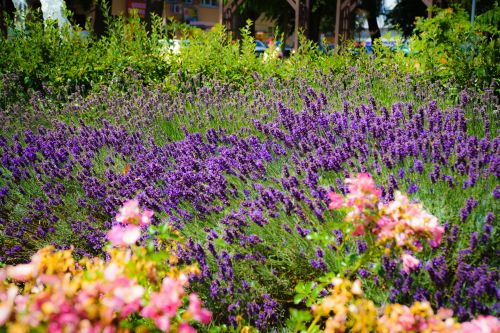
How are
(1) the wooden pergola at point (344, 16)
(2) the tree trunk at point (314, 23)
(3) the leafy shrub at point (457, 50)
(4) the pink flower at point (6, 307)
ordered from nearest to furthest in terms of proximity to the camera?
(4) the pink flower at point (6, 307) < (3) the leafy shrub at point (457, 50) < (1) the wooden pergola at point (344, 16) < (2) the tree trunk at point (314, 23)

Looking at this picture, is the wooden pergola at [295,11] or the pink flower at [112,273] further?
the wooden pergola at [295,11]

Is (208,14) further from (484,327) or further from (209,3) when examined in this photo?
(484,327)

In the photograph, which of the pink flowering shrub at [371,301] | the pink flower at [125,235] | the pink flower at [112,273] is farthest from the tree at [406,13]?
the pink flower at [112,273]

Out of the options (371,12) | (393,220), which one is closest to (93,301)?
(393,220)

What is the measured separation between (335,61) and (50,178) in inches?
142

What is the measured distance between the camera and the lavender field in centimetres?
208

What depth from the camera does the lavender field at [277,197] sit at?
82.0 inches

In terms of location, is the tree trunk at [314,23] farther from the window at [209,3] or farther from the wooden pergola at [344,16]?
the window at [209,3]

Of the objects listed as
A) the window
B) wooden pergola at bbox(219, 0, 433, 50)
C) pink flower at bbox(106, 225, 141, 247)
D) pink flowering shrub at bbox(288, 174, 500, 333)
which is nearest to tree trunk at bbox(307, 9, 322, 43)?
wooden pergola at bbox(219, 0, 433, 50)

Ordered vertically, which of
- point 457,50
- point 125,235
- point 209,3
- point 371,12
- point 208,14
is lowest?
point 125,235

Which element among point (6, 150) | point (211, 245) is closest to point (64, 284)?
point (211, 245)

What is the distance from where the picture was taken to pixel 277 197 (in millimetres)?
2568

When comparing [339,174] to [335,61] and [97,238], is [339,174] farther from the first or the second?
[335,61]

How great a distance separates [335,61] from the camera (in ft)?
20.3
